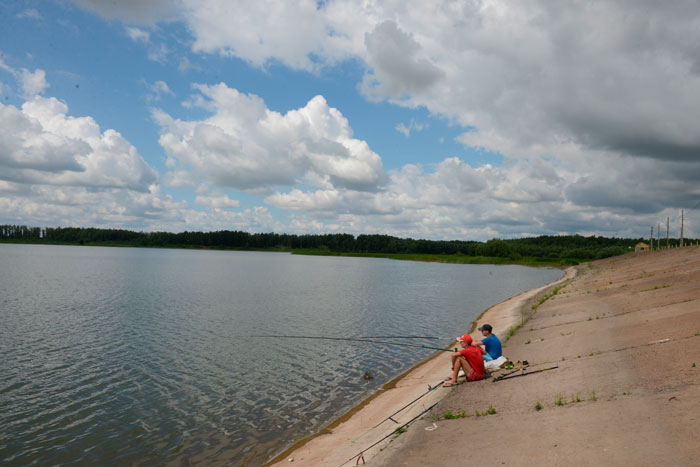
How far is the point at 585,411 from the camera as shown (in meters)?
10.7

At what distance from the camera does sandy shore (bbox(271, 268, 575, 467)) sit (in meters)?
11.2

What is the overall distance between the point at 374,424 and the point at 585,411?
612 cm

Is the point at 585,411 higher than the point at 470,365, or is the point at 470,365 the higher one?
the point at 585,411

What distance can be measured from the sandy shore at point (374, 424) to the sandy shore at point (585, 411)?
0.44m

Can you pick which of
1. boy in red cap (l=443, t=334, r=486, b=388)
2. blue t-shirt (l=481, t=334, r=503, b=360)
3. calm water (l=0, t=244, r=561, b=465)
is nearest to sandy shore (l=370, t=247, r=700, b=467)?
boy in red cap (l=443, t=334, r=486, b=388)

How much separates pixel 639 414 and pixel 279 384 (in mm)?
13229

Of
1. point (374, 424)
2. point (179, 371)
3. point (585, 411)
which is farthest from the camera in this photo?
point (179, 371)

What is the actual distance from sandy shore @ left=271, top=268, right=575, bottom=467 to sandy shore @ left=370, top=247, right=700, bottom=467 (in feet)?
1.44

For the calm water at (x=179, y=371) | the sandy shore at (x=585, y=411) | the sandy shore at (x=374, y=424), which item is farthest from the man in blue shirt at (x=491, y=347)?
the calm water at (x=179, y=371)

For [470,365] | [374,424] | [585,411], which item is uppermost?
[585,411]

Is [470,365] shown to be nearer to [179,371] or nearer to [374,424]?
[374,424]

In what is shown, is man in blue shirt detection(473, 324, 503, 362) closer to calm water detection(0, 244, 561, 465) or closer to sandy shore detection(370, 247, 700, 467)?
sandy shore detection(370, 247, 700, 467)

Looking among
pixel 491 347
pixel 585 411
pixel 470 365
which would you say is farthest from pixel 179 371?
pixel 585 411

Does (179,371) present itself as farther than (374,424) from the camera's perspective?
Yes
